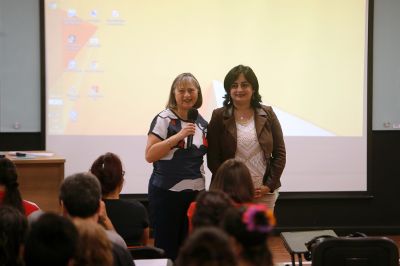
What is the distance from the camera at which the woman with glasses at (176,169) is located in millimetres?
3373

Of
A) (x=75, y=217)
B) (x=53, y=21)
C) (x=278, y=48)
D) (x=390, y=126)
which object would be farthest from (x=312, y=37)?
(x=75, y=217)

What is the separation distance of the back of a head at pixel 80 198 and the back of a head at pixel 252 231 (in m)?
0.56

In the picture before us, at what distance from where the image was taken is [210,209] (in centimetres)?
215

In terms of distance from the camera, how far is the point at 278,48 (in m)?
5.32

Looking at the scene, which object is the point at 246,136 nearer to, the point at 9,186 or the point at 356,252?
the point at 356,252

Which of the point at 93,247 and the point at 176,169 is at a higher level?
the point at 176,169

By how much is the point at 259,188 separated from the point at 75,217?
150cm

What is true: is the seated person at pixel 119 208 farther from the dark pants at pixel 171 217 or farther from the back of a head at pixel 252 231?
the back of a head at pixel 252 231

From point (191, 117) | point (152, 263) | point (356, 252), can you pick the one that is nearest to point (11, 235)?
point (152, 263)

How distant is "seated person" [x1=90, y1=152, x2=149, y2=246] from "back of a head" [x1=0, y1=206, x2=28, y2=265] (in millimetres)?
953

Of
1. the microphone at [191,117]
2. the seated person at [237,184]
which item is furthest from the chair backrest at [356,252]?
the microphone at [191,117]

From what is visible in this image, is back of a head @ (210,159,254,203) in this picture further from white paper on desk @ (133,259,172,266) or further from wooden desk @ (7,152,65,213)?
wooden desk @ (7,152,65,213)

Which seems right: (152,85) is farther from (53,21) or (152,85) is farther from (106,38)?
(53,21)

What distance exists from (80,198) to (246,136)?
4.88ft
